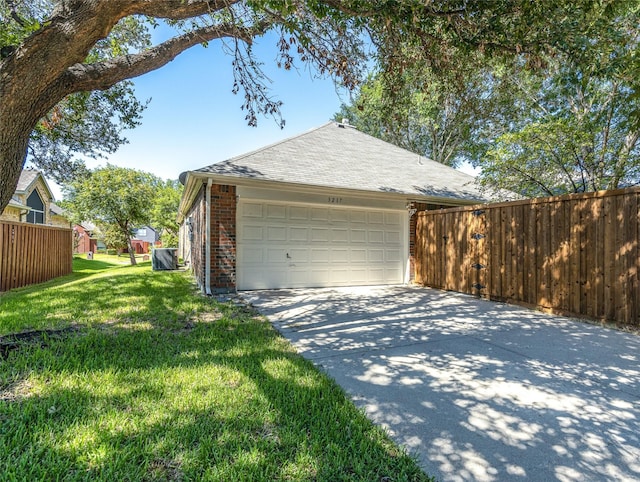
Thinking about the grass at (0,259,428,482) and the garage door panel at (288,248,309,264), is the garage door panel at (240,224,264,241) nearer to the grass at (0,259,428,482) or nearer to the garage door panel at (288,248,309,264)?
the garage door panel at (288,248,309,264)

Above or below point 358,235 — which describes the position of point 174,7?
above

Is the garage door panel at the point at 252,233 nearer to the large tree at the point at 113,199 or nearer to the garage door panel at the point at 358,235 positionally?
the garage door panel at the point at 358,235

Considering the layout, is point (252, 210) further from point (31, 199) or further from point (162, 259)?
point (31, 199)

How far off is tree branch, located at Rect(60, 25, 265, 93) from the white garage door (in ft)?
12.3

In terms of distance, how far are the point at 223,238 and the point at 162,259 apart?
7536mm

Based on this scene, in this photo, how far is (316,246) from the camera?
8.80 m

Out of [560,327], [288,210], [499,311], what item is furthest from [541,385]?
[288,210]

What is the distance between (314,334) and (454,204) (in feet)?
23.9

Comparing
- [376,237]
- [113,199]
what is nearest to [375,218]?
[376,237]

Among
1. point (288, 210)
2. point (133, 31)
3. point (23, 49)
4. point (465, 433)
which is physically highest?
point (133, 31)

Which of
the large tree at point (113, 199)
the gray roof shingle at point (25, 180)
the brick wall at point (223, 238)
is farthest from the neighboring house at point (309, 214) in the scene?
the gray roof shingle at point (25, 180)

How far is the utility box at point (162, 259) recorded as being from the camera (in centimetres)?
1357

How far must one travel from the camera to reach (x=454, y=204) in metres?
10.1

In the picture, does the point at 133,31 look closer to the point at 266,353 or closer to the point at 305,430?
the point at 266,353
